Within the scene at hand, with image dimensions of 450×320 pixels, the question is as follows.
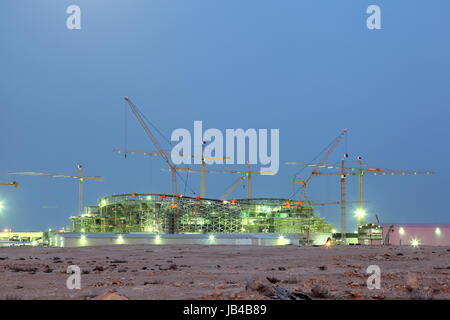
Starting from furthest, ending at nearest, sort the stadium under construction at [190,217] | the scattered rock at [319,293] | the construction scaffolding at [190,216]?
1. the construction scaffolding at [190,216]
2. the stadium under construction at [190,217]
3. the scattered rock at [319,293]

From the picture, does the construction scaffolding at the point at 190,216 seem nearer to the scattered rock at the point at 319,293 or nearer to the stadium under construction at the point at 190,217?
the stadium under construction at the point at 190,217

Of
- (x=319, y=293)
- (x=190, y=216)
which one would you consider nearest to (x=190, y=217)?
(x=190, y=216)

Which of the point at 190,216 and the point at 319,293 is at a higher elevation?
the point at 319,293

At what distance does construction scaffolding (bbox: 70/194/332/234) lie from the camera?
130375mm

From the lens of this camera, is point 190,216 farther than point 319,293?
Yes

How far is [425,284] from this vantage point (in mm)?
16328

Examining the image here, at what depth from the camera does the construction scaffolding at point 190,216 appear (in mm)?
130375

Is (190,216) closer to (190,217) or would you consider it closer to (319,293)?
(190,217)

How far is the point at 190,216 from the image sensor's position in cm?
13638

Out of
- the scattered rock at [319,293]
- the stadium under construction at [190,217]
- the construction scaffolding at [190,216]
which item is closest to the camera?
the scattered rock at [319,293]

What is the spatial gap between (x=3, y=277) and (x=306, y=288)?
42.3 ft

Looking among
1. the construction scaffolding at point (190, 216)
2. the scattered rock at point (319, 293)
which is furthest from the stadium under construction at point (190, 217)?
the scattered rock at point (319, 293)
